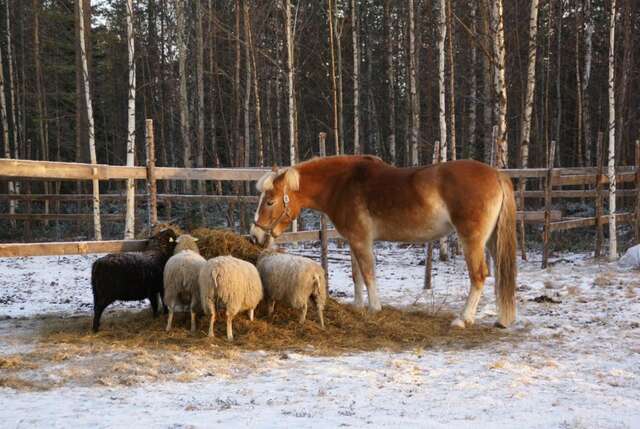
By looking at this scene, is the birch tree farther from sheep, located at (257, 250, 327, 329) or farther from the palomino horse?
sheep, located at (257, 250, 327, 329)

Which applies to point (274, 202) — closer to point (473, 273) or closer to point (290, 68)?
point (473, 273)

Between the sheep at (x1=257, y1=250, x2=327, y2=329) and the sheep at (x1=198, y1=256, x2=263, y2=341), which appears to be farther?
the sheep at (x1=257, y1=250, x2=327, y2=329)

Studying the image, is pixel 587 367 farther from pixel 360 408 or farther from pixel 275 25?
pixel 275 25

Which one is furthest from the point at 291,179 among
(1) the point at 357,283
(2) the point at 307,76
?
(2) the point at 307,76

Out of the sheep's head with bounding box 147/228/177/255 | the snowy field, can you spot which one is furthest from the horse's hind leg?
the sheep's head with bounding box 147/228/177/255

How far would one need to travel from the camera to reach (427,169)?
271 inches

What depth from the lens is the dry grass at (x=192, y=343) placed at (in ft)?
15.8

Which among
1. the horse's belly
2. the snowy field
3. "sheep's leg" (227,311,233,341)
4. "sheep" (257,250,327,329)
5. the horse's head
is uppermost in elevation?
the horse's head

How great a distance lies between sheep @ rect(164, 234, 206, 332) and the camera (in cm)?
611

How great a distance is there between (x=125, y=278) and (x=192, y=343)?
3.75 ft

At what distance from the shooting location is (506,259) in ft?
22.1

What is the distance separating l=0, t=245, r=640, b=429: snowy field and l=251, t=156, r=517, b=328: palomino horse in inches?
32.6

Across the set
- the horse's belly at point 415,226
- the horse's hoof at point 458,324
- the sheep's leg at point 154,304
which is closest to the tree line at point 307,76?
the horse's belly at point 415,226

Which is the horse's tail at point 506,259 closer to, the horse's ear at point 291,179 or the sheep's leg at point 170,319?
the horse's ear at point 291,179
